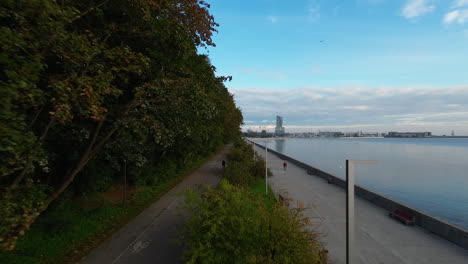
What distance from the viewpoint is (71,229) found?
7.18 metres

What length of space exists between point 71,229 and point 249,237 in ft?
20.6

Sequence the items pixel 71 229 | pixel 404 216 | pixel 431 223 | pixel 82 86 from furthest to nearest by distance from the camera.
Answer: pixel 404 216, pixel 431 223, pixel 71 229, pixel 82 86

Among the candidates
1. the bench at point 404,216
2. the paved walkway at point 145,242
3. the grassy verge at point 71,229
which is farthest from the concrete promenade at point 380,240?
the grassy verge at point 71,229

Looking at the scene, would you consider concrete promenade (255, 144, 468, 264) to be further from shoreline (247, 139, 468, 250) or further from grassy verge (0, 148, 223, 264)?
grassy verge (0, 148, 223, 264)

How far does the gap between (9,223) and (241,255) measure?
3438 mm

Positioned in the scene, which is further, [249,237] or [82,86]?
[249,237]

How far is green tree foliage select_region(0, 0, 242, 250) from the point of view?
10.1 feet

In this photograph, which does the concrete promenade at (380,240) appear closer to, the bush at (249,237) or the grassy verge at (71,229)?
the bush at (249,237)

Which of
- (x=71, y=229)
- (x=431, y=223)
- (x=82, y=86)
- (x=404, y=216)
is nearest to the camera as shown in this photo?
(x=82, y=86)

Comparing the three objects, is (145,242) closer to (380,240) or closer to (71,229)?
(71,229)

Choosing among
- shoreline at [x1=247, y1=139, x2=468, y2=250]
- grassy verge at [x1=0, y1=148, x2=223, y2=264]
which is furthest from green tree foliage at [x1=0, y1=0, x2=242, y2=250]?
shoreline at [x1=247, y1=139, x2=468, y2=250]

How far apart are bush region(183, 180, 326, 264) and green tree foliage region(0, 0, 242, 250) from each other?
2.65m

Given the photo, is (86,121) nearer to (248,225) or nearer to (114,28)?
(114,28)

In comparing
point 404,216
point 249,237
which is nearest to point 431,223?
point 404,216
